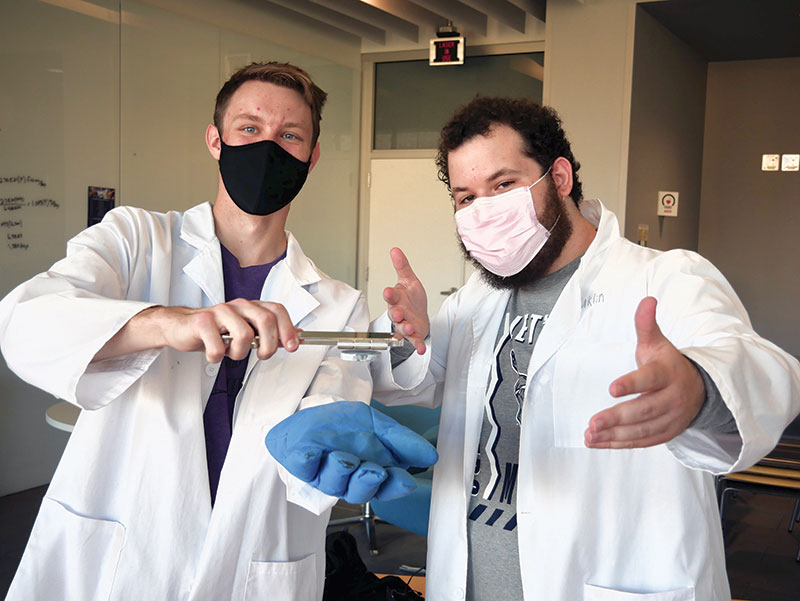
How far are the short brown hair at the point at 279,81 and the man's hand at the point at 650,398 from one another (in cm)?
85

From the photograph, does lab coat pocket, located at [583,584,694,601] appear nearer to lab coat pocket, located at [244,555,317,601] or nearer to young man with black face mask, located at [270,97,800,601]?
young man with black face mask, located at [270,97,800,601]

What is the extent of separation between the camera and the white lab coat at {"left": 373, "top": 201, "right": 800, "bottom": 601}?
1302 mm

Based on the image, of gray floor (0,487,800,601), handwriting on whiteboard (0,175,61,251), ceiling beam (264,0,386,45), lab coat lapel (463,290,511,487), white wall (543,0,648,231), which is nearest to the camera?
lab coat lapel (463,290,511,487)

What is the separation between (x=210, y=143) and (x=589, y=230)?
2.81 ft

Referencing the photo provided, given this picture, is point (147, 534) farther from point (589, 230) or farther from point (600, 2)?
point (600, 2)

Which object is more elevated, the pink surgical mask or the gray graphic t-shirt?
the pink surgical mask

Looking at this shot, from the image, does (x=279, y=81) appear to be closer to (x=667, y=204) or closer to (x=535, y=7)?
(x=535, y=7)

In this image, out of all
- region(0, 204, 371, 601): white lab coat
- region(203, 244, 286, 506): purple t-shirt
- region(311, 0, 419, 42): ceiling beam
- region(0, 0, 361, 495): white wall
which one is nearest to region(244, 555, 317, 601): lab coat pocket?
region(0, 204, 371, 601): white lab coat

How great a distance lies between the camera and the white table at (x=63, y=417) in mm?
2867

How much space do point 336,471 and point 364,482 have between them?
43 mm

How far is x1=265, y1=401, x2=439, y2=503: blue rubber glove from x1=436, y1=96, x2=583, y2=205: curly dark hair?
651 mm

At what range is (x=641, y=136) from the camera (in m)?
6.05

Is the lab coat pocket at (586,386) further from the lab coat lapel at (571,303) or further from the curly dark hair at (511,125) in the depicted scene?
the curly dark hair at (511,125)

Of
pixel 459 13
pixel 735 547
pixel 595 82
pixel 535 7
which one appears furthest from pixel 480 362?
pixel 459 13
